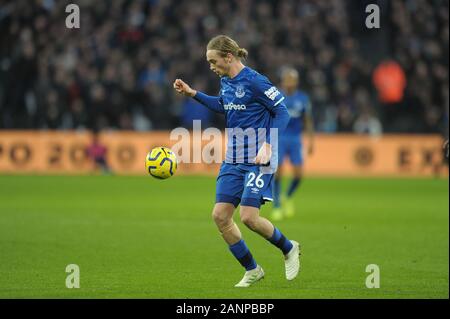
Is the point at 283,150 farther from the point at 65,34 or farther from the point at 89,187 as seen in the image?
the point at 65,34

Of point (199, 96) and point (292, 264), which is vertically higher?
point (199, 96)

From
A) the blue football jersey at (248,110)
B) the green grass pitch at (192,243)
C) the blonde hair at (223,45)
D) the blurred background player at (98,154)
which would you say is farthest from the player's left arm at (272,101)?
the blurred background player at (98,154)

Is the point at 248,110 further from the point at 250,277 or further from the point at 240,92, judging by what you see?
the point at 250,277

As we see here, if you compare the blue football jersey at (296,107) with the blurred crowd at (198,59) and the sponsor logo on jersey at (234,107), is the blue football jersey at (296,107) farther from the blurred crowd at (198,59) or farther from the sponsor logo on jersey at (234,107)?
the blurred crowd at (198,59)

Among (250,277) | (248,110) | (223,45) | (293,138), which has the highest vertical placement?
(223,45)

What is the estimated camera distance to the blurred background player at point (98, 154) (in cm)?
2377

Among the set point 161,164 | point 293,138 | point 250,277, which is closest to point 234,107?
point 161,164

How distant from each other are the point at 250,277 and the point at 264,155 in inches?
44.8

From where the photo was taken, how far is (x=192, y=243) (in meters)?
11.9

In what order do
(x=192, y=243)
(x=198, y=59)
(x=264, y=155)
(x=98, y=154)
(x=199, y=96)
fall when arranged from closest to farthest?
1. (x=264, y=155)
2. (x=199, y=96)
3. (x=192, y=243)
4. (x=98, y=154)
5. (x=198, y=59)

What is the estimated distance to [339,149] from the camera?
985 inches

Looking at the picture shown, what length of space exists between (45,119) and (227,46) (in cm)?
1637
